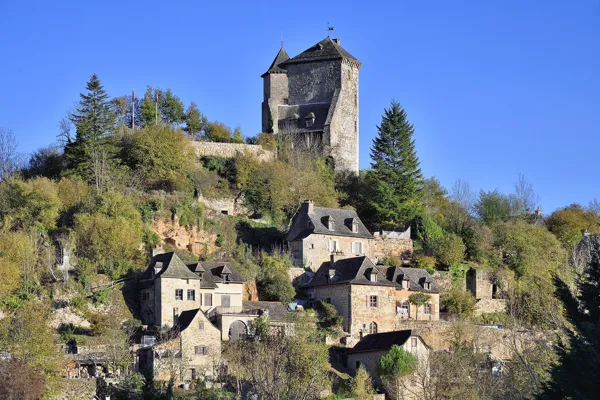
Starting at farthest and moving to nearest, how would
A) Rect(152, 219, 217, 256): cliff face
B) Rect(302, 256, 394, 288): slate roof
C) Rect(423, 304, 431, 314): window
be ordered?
1. Rect(152, 219, 217, 256): cliff face
2. Rect(423, 304, 431, 314): window
3. Rect(302, 256, 394, 288): slate roof

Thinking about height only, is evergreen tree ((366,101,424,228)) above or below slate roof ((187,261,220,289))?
above

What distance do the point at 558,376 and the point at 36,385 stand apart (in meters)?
22.0

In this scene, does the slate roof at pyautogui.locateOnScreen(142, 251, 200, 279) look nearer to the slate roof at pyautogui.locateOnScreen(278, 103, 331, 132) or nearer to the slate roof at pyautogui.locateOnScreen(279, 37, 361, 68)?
the slate roof at pyautogui.locateOnScreen(278, 103, 331, 132)

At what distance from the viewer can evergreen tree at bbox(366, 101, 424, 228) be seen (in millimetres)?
69000

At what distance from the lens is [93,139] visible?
217 feet

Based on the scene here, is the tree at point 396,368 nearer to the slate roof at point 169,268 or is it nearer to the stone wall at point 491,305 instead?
the slate roof at point 169,268

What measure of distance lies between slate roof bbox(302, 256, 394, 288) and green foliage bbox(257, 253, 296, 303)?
1.57 m

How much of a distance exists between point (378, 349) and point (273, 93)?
29.6 m

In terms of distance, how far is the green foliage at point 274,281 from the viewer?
57688mm

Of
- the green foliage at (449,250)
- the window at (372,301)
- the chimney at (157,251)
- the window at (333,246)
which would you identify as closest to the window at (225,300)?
the chimney at (157,251)

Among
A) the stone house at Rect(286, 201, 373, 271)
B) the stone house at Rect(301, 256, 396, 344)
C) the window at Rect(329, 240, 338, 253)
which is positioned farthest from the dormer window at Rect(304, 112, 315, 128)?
the stone house at Rect(301, 256, 396, 344)

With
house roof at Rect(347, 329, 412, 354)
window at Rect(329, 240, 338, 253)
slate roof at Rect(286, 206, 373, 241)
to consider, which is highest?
slate roof at Rect(286, 206, 373, 241)

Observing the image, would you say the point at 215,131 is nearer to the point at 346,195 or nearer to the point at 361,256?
the point at 346,195

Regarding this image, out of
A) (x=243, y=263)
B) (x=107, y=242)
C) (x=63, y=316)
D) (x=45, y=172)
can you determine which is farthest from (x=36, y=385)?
(x=45, y=172)
